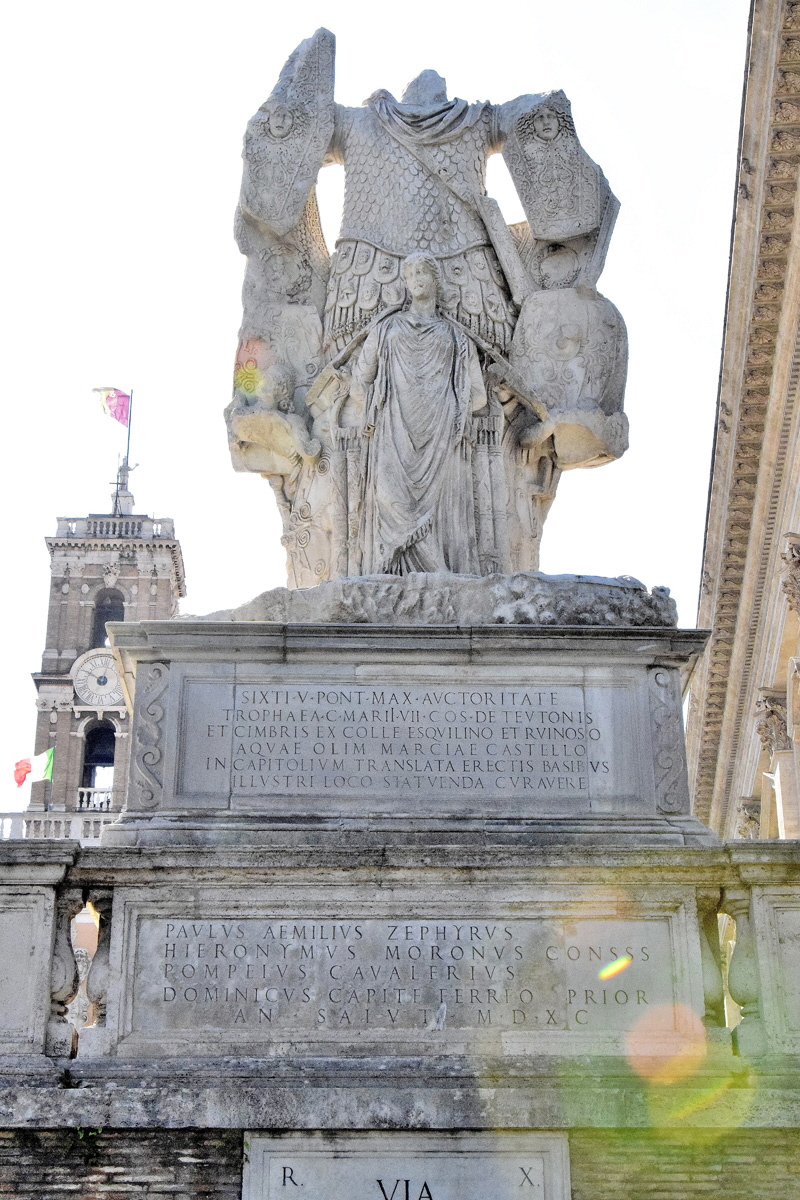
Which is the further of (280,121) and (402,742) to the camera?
(280,121)

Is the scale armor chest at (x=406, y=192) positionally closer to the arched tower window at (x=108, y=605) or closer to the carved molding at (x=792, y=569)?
the carved molding at (x=792, y=569)

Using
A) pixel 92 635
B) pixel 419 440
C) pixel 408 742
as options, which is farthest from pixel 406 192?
pixel 92 635

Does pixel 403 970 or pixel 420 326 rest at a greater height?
pixel 420 326

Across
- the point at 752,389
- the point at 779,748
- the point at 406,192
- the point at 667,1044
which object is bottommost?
the point at 667,1044

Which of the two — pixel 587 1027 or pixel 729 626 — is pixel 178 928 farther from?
pixel 729 626

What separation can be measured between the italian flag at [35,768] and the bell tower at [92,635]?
1.38 m

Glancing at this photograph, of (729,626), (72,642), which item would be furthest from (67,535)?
(729,626)

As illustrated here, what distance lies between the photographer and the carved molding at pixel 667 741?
12.6m

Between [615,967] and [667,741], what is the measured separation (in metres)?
1.74

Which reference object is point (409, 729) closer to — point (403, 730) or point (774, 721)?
point (403, 730)

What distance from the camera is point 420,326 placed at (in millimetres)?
14742

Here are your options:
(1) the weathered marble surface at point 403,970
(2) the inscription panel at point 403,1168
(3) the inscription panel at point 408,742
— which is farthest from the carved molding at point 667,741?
(2) the inscription panel at point 403,1168

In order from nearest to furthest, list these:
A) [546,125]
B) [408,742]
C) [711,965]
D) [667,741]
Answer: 1. [711,965]
2. [408,742]
3. [667,741]
4. [546,125]

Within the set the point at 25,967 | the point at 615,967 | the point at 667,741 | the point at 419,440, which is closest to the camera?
the point at 25,967
